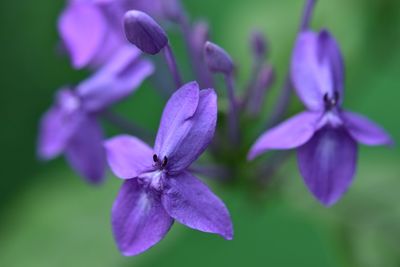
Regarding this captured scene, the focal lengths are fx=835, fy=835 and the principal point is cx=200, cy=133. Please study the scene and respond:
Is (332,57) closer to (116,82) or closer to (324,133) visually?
(324,133)

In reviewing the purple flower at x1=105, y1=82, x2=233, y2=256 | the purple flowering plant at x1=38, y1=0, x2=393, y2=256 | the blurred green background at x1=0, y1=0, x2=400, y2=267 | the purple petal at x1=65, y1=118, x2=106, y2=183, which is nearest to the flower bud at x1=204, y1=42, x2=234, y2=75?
the purple flowering plant at x1=38, y1=0, x2=393, y2=256

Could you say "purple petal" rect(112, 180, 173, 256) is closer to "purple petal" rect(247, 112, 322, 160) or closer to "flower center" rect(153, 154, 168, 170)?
"flower center" rect(153, 154, 168, 170)

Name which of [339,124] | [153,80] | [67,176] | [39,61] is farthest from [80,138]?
[39,61]

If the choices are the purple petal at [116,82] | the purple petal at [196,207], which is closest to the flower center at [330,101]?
the purple petal at [196,207]

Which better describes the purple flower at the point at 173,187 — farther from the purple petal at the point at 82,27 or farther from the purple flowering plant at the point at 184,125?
the purple petal at the point at 82,27

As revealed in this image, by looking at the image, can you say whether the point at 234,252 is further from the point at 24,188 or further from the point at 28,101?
the point at 28,101

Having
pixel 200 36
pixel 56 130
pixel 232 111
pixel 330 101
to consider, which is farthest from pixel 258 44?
pixel 56 130
